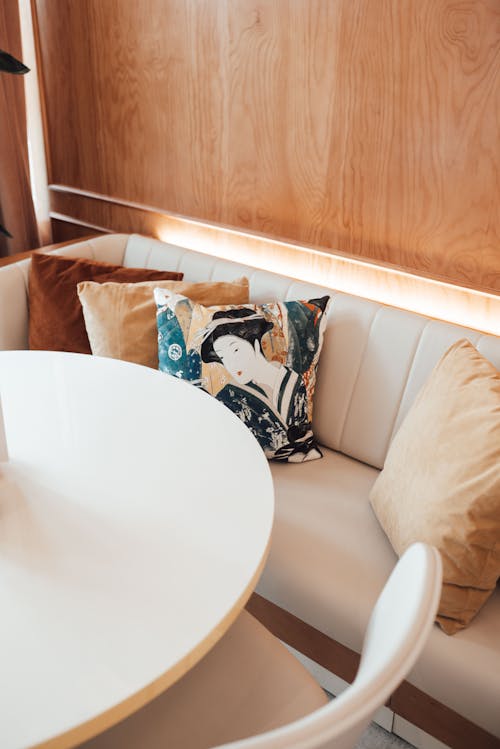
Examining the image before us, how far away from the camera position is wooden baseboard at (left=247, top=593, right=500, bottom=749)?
1271 millimetres

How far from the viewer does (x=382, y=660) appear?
0.67 metres

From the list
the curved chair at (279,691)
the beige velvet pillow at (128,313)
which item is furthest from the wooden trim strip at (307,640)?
the beige velvet pillow at (128,313)

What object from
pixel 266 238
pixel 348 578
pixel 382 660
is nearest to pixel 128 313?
pixel 266 238

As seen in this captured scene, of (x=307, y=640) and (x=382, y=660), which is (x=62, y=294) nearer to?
(x=307, y=640)

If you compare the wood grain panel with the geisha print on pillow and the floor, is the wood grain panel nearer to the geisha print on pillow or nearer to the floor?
the geisha print on pillow

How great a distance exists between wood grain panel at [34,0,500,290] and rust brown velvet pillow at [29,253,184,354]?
1.62 ft

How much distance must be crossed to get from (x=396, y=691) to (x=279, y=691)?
18.4 inches

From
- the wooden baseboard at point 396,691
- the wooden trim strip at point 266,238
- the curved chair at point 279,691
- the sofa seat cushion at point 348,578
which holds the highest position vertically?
the wooden trim strip at point 266,238

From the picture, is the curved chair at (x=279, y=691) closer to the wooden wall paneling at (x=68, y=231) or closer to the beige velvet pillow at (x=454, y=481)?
the beige velvet pillow at (x=454, y=481)

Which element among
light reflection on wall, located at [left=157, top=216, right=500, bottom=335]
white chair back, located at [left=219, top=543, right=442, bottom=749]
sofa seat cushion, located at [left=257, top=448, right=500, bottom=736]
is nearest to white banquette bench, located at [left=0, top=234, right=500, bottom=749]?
sofa seat cushion, located at [left=257, top=448, right=500, bottom=736]

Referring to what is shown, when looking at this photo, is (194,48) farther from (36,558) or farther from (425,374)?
(36,558)

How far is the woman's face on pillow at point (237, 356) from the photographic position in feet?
5.45

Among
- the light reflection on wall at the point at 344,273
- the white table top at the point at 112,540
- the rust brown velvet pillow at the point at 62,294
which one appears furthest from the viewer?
the rust brown velvet pillow at the point at 62,294

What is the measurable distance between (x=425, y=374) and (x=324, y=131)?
2.77 ft
